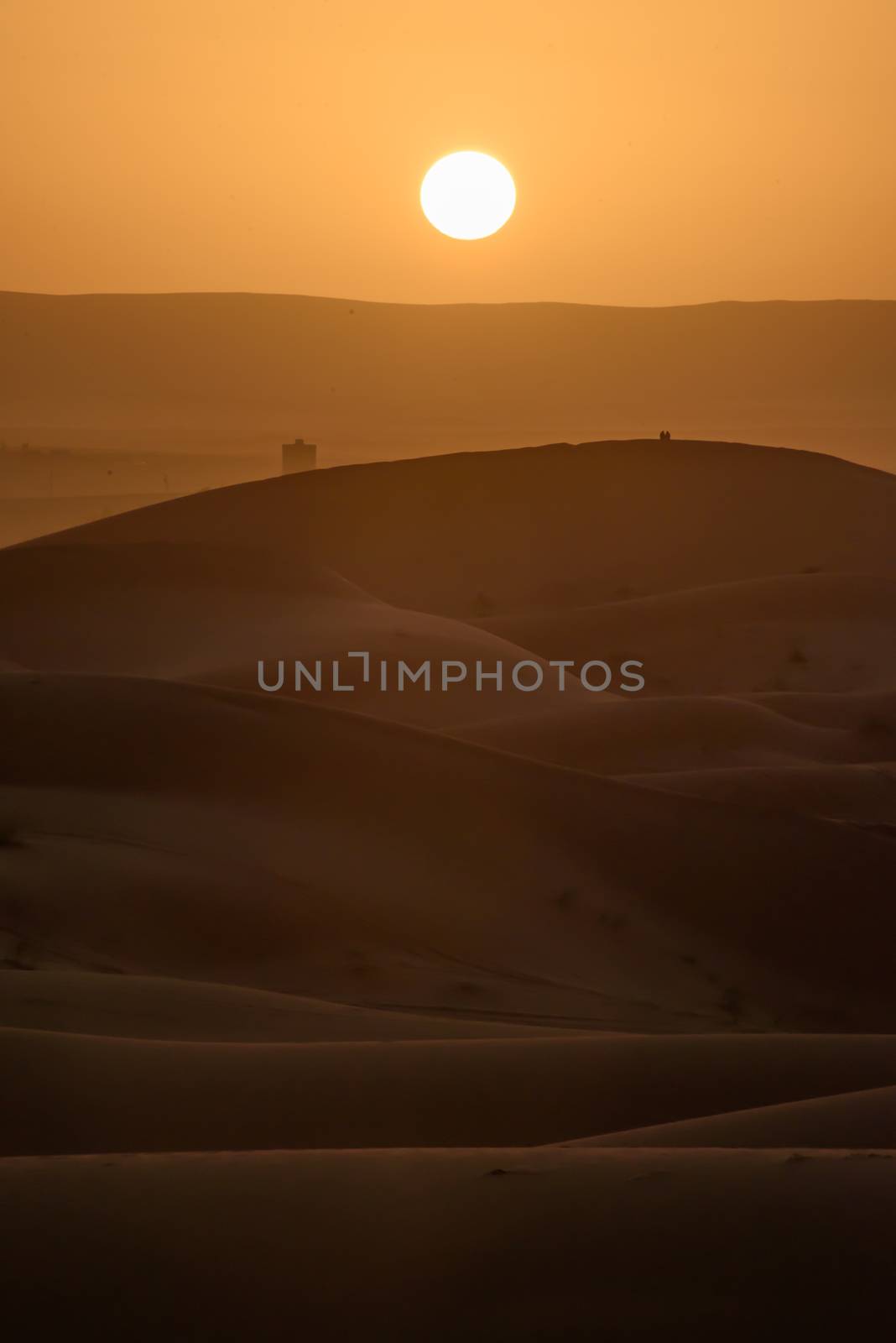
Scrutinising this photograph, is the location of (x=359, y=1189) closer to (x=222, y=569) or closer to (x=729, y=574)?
(x=222, y=569)

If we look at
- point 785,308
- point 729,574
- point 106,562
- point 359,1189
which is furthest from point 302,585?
point 785,308

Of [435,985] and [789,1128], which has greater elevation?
[435,985]

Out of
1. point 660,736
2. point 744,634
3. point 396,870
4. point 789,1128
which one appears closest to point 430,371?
point 744,634

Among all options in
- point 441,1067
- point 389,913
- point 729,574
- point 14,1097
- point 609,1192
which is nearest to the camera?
point 609,1192

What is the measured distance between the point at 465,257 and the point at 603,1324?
5046 cm

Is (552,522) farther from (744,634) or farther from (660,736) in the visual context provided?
(660,736)

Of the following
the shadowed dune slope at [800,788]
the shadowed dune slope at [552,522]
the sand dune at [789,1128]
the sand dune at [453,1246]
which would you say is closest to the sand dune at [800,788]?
the shadowed dune slope at [800,788]

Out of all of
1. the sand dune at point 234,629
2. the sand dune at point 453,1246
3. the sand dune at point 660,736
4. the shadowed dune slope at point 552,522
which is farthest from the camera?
the shadowed dune slope at point 552,522

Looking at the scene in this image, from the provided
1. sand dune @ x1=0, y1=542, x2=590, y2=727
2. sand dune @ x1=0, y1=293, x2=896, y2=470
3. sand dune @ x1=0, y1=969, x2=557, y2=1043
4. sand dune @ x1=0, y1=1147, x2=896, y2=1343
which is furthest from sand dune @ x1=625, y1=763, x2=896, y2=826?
sand dune @ x1=0, y1=293, x2=896, y2=470

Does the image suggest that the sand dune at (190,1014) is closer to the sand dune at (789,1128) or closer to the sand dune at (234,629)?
the sand dune at (789,1128)

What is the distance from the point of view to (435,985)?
2.20m

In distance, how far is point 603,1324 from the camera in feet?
3.38

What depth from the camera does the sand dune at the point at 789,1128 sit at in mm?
1394

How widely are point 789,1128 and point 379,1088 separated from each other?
0.50 m
